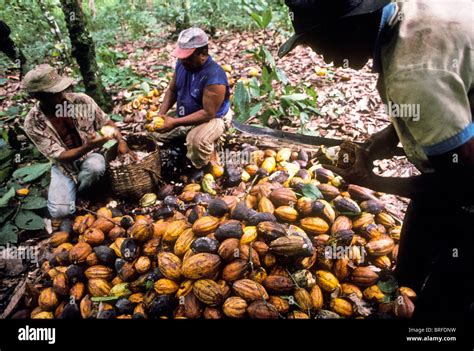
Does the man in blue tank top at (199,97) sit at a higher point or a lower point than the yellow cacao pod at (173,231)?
higher

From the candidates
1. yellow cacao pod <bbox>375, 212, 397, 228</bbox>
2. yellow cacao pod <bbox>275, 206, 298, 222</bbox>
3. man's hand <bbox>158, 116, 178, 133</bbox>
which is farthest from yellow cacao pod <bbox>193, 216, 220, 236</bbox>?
man's hand <bbox>158, 116, 178, 133</bbox>

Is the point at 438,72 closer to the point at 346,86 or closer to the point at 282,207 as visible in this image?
the point at 282,207

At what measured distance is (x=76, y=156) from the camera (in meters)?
2.87

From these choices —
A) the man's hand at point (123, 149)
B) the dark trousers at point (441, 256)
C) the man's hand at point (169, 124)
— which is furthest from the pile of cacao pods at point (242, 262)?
the man's hand at point (169, 124)

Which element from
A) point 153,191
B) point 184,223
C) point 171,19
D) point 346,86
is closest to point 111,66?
point 171,19

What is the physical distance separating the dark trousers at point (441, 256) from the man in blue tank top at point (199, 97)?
1898mm

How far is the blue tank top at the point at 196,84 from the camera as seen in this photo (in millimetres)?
3107

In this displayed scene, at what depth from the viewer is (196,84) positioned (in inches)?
126

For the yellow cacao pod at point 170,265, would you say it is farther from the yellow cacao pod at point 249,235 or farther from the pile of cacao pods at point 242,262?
the yellow cacao pod at point 249,235

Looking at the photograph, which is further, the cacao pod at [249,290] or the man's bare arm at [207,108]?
the man's bare arm at [207,108]

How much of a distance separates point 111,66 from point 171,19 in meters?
2.39

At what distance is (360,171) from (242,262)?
34.2 inches

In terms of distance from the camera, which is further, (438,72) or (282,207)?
(282,207)

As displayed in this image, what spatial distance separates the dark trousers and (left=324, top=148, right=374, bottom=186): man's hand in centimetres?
28
